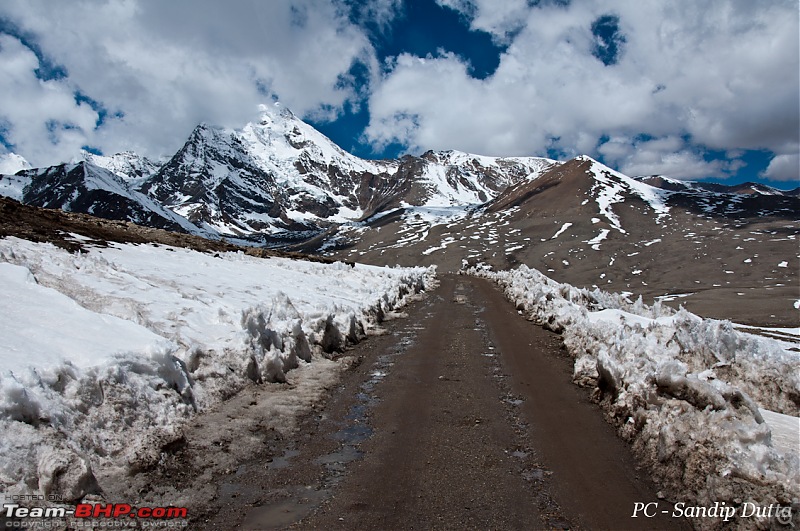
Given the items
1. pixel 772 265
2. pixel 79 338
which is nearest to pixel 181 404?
pixel 79 338

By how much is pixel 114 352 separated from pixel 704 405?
9048 mm

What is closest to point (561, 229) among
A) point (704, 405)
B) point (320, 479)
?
point (704, 405)

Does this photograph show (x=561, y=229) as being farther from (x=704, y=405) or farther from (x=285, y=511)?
(x=285, y=511)

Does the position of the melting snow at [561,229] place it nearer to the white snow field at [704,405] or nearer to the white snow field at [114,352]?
the white snow field at [704,405]

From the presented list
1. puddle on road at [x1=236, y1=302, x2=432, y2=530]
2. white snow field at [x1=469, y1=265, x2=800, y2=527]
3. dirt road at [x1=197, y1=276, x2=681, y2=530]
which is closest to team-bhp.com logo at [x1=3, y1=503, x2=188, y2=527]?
dirt road at [x1=197, y1=276, x2=681, y2=530]

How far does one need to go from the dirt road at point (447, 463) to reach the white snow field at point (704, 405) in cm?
53

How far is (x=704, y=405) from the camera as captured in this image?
23.3ft

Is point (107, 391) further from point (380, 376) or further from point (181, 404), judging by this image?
point (380, 376)

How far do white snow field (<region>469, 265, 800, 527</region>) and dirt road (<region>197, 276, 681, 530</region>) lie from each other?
1.75 feet

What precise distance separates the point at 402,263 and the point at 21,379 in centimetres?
14573

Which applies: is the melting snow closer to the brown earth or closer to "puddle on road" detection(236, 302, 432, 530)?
the brown earth

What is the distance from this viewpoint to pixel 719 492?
5953 mm

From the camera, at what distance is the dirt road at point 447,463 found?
19.2 feet

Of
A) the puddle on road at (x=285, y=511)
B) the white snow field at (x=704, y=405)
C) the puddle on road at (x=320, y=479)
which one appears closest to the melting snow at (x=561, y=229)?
the white snow field at (x=704, y=405)
